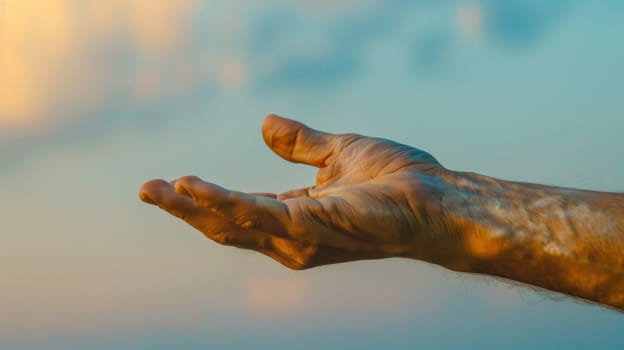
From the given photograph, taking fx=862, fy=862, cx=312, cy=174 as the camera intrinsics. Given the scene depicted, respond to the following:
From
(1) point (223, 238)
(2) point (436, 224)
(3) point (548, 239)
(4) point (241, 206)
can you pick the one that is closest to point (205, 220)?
(1) point (223, 238)

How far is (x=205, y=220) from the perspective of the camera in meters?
6.48

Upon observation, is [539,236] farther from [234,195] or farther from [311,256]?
[234,195]

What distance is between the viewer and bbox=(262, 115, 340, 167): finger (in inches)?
319

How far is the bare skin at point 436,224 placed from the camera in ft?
20.5

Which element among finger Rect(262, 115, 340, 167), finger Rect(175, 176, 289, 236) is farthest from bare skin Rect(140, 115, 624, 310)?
finger Rect(262, 115, 340, 167)

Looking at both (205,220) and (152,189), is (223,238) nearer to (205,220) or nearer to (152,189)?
(205,220)

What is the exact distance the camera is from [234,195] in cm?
611

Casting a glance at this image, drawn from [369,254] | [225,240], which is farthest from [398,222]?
[225,240]

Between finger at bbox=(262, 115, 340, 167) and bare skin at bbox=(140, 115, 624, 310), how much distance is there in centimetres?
65

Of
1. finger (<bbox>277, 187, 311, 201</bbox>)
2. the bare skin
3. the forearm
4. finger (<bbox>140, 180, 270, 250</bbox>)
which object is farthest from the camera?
finger (<bbox>277, 187, 311, 201</bbox>)

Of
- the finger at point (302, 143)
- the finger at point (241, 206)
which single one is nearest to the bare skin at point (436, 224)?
the finger at point (241, 206)

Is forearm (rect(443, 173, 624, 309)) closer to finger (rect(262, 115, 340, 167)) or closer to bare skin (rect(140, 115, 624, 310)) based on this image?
bare skin (rect(140, 115, 624, 310))

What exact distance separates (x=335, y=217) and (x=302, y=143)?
6.25 feet

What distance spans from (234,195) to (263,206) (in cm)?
22
